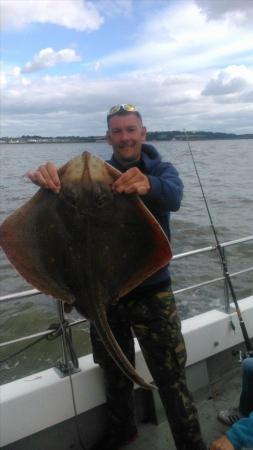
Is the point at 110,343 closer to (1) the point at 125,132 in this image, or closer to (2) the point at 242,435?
(2) the point at 242,435

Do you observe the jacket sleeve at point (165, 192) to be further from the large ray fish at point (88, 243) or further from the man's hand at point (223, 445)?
the man's hand at point (223, 445)

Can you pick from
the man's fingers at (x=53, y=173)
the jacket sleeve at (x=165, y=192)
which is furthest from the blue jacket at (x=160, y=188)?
the man's fingers at (x=53, y=173)

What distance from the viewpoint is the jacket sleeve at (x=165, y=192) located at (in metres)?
2.81

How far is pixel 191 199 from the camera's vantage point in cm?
2341

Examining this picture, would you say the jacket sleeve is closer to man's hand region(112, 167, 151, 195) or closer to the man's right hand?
man's hand region(112, 167, 151, 195)

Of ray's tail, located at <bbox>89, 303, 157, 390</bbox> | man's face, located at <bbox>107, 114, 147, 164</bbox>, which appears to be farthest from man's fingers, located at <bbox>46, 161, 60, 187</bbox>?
man's face, located at <bbox>107, 114, 147, 164</bbox>

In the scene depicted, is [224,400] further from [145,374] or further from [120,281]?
[120,281]

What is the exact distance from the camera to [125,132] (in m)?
3.20

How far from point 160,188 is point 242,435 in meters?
1.50

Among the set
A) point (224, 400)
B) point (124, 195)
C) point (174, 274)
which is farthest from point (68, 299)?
point (174, 274)

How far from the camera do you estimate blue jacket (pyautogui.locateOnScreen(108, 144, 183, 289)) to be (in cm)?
284

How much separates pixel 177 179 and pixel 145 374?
6.57 feet

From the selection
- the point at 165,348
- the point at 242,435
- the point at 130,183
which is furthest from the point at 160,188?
the point at 242,435

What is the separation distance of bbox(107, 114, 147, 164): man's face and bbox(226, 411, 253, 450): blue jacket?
1901 mm
